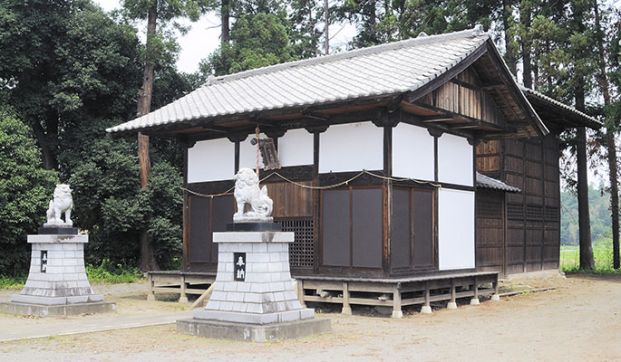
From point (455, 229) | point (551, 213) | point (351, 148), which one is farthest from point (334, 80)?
point (551, 213)

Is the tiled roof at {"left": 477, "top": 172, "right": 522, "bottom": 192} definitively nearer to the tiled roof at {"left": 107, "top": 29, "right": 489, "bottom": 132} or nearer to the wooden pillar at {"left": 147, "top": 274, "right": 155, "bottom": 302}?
the tiled roof at {"left": 107, "top": 29, "right": 489, "bottom": 132}

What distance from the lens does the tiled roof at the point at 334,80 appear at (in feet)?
47.4

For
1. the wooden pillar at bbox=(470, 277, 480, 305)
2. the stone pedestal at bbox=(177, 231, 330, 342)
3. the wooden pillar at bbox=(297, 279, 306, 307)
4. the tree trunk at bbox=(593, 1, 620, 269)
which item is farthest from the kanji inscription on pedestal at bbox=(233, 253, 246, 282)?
the tree trunk at bbox=(593, 1, 620, 269)

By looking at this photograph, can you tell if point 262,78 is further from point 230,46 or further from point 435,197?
point 230,46

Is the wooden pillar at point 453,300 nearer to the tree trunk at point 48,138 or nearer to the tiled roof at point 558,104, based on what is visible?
the tiled roof at point 558,104

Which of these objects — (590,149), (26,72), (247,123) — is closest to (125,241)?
(26,72)

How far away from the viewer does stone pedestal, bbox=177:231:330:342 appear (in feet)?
34.9

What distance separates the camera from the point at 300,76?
18.2 meters

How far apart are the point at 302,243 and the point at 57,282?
539 cm

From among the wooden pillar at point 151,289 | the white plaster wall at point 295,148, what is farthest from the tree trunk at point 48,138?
the white plaster wall at point 295,148

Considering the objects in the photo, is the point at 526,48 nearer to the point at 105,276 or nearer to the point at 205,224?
the point at 205,224

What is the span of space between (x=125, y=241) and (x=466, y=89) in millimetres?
15210

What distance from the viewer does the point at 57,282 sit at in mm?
14609

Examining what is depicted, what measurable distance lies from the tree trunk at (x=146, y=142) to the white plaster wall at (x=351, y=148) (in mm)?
11469
